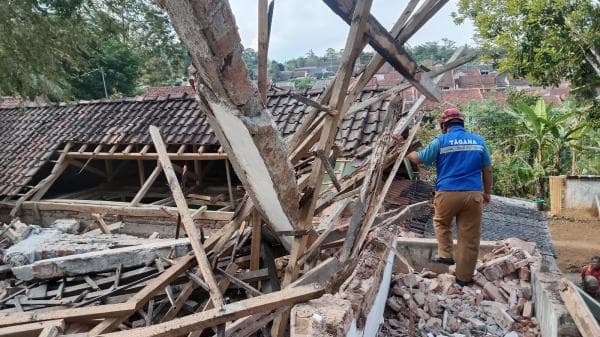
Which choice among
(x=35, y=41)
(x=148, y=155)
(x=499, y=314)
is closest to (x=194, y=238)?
(x=499, y=314)

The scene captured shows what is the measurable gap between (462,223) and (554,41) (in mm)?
4647

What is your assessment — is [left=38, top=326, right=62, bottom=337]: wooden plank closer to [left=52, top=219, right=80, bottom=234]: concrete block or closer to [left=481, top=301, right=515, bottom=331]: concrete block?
[left=481, top=301, right=515, bottom=331]: concrete block

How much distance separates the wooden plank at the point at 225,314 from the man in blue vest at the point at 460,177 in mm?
1905

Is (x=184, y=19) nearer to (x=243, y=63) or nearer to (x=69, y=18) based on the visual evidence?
(x=243, y=63)

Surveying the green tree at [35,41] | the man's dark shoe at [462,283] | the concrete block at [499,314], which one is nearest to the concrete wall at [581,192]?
the man's dark shoe at [462,283]

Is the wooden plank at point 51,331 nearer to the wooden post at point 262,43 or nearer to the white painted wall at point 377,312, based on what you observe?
the white painted wall at point 377,312

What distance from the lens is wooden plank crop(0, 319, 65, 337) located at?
2646 mm

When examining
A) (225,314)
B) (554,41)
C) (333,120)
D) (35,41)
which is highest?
(35,41)

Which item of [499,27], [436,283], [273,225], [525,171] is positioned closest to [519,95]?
[525,171]

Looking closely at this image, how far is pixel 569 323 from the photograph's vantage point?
320cm

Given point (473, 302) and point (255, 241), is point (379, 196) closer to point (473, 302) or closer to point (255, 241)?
point (255, 241)

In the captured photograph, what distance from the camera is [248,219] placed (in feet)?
12.4

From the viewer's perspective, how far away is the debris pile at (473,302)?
3828 millimetres

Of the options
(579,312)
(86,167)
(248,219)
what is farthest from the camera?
(86,167)
